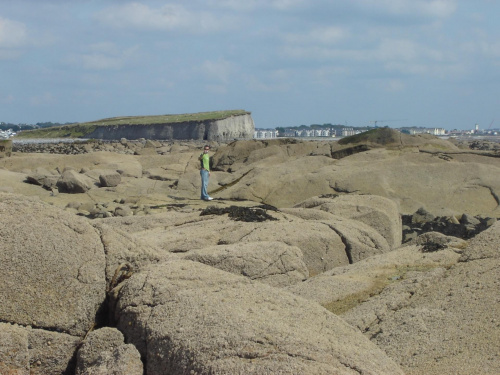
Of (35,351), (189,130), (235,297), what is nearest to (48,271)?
(35,351)

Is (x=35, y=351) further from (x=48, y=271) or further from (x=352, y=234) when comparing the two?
(x=352, y=234)

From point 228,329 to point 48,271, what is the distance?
5.89 feet

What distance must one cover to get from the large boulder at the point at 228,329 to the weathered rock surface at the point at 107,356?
0.09 m

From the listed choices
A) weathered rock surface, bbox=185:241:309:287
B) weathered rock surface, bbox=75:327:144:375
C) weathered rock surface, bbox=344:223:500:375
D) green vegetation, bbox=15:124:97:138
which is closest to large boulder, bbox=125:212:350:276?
weathered rock surface, bbox=185:241:309:287

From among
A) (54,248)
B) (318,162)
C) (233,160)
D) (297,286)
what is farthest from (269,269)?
(233,160)

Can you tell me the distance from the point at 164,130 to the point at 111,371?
88178 mm

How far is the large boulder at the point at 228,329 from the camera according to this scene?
13.6 ft

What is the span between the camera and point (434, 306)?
5.96 meters

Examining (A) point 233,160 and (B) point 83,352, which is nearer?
(B) point 83,352

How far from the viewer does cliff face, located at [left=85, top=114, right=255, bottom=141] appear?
289ft

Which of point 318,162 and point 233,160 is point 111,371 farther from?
point 233,160

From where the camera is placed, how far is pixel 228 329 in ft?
14.5

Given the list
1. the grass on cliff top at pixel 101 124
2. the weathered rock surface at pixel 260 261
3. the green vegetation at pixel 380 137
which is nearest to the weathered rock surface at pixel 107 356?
the weathered rock surface at pixel 260 261

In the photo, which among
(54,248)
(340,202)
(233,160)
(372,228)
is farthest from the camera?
(233,160)
